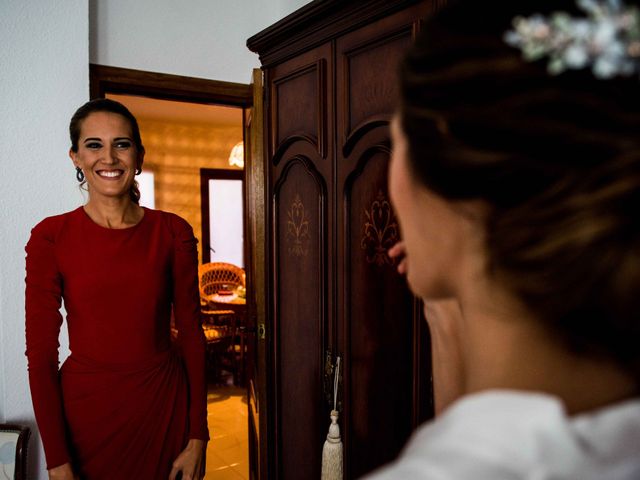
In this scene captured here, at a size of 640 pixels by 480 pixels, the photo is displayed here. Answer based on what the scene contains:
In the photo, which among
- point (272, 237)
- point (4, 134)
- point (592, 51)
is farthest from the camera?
point (4, 134)

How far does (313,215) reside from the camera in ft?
5.72

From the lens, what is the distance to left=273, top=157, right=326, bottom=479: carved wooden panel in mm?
1731

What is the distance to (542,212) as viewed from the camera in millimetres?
443

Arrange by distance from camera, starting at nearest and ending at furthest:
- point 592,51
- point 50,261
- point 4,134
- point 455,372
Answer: point 592,51
point 455,372
point 50,261
point 4,134

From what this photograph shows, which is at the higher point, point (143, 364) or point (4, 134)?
point (4, 134)

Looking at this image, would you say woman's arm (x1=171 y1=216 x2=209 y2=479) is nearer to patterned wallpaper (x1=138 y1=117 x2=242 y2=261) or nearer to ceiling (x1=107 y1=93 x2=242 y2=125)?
ceiling (x1=107 y1=93 x2=242 y2=125)

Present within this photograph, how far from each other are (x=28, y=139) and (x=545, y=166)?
2344mm

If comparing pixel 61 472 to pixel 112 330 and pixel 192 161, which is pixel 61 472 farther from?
pixel 192 161

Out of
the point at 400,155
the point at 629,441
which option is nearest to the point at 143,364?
the point at 400,155

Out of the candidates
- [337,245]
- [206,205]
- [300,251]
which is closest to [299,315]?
[300,251]

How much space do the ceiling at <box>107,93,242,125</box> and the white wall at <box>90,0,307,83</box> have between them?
3104 millimetres

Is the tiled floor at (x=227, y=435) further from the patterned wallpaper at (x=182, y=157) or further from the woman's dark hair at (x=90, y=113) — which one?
the patterned wallpaper at (x=182, y=157)

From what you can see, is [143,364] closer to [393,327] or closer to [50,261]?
[50,261]

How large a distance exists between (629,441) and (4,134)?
2467mm
